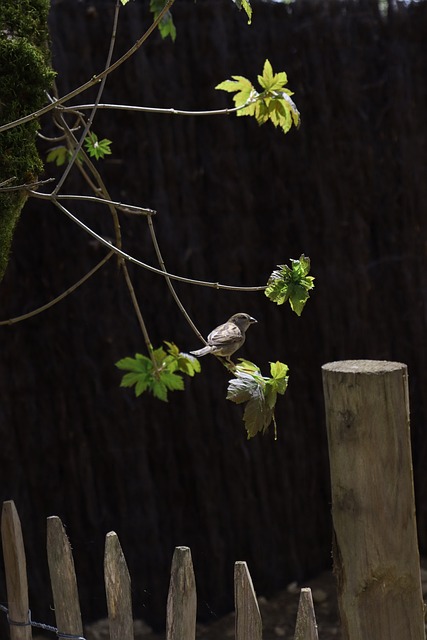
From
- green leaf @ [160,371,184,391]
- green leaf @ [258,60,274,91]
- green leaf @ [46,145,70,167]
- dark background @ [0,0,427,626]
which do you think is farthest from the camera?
dark background @ [0,0,427,626]

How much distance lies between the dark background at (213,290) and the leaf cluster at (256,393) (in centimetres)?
168

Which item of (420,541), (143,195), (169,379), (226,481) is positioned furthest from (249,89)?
(420,541)

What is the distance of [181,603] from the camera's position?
2021 millimetres

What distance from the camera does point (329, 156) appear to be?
388 centimetres

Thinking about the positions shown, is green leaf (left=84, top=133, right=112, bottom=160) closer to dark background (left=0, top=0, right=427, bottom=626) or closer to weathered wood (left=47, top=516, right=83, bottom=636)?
dark background (left=0, top=0, right=427, bottom=626)

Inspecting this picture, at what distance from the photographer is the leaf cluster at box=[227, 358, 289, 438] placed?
1945 millimetres

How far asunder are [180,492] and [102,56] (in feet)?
5.48

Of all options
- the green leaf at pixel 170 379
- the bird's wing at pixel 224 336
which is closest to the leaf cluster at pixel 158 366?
the green leaf at pixel 170 379

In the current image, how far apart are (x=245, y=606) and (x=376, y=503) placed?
0.33 meters

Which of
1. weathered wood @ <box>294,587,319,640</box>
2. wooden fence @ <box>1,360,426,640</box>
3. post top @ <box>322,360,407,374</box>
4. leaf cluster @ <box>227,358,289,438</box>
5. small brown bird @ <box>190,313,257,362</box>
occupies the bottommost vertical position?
weathered wood @ <box>294,587,319,640</box>

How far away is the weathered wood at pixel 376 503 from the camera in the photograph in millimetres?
1960

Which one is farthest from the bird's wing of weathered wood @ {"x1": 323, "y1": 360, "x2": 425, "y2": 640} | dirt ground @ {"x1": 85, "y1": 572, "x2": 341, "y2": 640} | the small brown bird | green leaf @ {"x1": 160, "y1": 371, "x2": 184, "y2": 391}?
dirt ground @ {"x1": 85, "y1": 572, "x2": 341, "y2": 640}

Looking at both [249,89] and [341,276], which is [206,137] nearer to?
[341,276]

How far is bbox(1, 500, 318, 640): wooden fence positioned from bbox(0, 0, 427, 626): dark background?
125 cm
